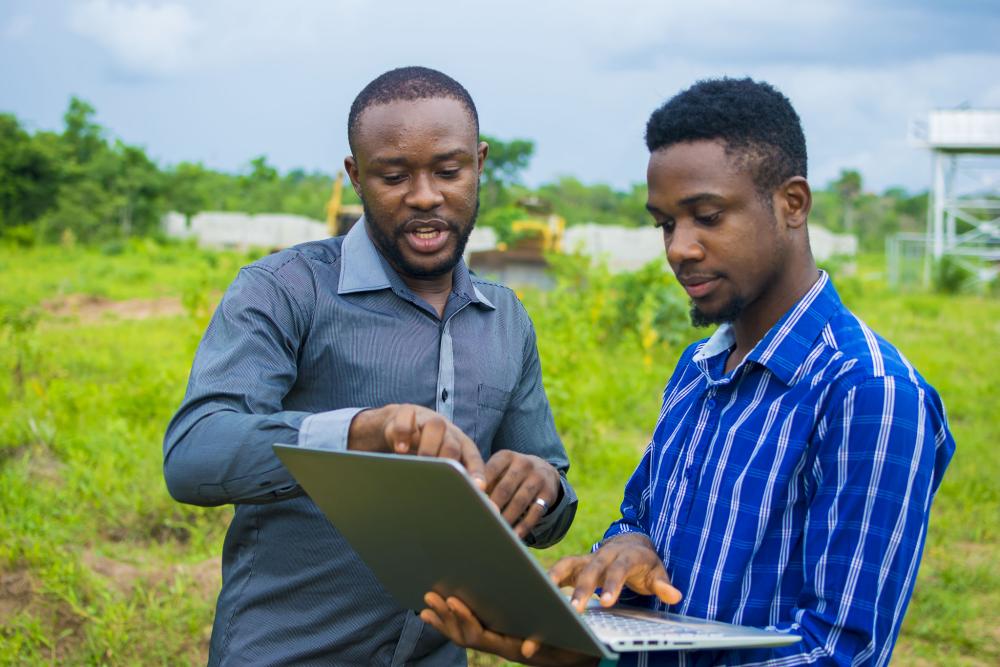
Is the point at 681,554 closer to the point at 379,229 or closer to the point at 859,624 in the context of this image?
the point at 859,624

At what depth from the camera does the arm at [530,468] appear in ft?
5.85

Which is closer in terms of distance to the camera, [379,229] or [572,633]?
[572,633]

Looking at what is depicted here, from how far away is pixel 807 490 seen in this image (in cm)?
156

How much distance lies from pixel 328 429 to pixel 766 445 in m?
0.68

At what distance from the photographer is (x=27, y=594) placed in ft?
13.3

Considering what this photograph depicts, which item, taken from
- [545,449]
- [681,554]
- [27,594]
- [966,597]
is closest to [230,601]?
[545,449]

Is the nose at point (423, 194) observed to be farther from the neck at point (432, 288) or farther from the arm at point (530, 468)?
the arm at point (530, 468)

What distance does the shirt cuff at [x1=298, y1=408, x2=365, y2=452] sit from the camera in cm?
162

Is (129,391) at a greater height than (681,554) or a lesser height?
lesser

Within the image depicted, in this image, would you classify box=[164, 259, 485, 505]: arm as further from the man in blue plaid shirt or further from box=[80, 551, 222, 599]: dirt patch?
box=[80, 551, 222, 599]: dirt patch

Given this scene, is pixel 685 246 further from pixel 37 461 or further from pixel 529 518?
pixel 37 461

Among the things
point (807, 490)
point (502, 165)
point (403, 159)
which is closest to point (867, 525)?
point (807, 490)

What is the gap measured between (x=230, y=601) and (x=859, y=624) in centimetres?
120

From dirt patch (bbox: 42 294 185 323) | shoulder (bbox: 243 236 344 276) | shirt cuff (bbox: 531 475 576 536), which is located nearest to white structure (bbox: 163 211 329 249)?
dirt patch (bbox: 42 294 185 323)
